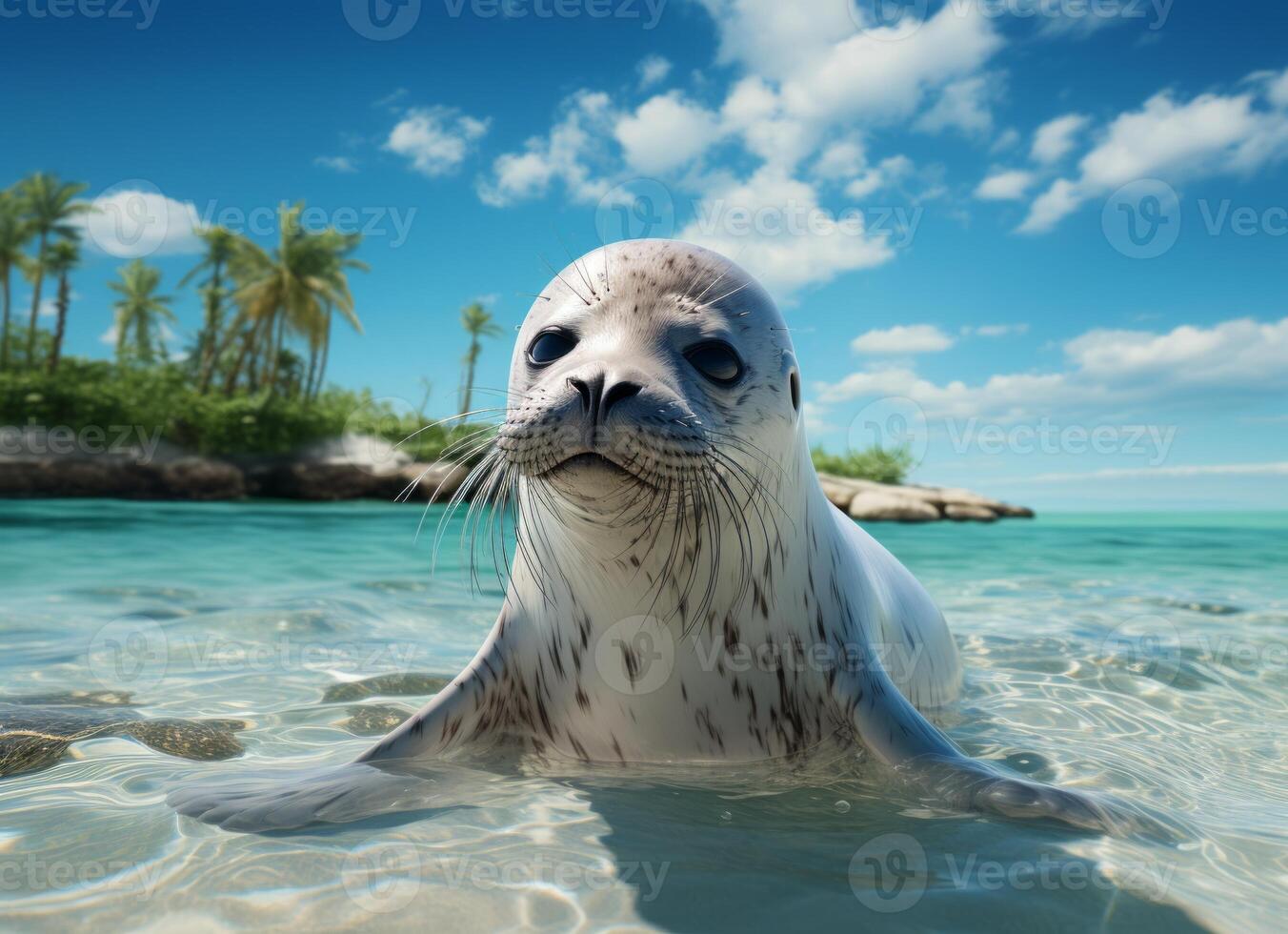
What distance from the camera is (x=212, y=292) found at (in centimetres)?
3875

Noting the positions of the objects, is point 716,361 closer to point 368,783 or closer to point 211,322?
point 368,783

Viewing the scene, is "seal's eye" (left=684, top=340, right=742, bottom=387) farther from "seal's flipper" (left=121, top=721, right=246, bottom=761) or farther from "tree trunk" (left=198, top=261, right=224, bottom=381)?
"tree trunk" (left=198, top=261, right=224, bottom=381)

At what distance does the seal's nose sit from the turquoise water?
823mm

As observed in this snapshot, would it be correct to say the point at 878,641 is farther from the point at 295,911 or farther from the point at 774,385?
the point at 295,911

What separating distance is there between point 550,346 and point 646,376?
42 cm

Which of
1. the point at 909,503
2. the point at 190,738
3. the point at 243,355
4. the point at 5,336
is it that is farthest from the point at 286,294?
the point at 190,738

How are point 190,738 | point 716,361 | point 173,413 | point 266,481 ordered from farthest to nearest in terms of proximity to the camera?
point 173,413
point 266,481
point 190,738
point 716,361

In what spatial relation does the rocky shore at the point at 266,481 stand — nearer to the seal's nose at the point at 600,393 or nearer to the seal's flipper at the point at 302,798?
the seal's flipper at the point at 302,798

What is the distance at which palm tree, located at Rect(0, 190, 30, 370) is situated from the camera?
117 feet

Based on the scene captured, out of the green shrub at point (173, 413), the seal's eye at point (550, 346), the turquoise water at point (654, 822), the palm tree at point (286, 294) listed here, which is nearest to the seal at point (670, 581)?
the seal's eye at point (550, 346)

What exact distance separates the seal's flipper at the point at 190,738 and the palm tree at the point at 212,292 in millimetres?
36837

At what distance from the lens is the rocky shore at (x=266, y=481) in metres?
20.9

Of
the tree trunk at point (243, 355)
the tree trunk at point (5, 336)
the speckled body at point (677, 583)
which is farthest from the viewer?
the tree trunk at point (243, 355)

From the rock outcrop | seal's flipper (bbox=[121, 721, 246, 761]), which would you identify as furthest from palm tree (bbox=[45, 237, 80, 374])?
seal's flipper (bbox=[121, 721, 246, 761])
